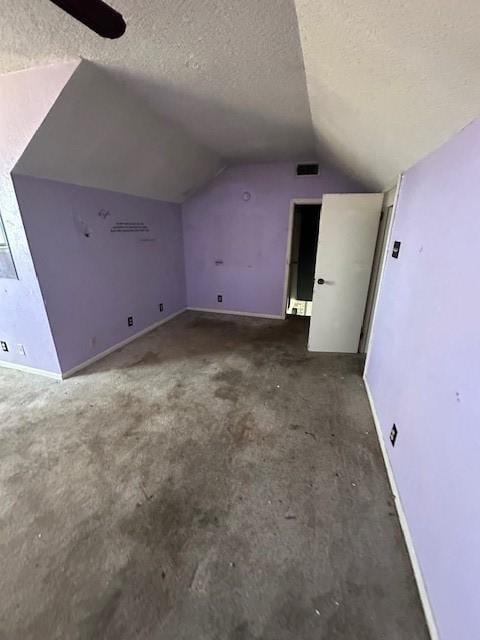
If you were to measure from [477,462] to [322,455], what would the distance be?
1117 mm

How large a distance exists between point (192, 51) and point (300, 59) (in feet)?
1.86

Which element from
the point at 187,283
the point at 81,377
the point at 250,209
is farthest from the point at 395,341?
the point at 187,283

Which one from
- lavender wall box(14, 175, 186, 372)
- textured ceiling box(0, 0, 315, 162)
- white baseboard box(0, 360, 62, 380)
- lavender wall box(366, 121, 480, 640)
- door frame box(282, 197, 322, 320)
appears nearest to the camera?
lavender wall box(366, 121, 480, 640)

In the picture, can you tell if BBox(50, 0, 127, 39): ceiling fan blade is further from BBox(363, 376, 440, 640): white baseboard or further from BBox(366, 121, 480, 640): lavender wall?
BBox(363, 376, 440, 640): white baseboard

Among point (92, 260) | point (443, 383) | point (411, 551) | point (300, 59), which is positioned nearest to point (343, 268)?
point (300, 59)

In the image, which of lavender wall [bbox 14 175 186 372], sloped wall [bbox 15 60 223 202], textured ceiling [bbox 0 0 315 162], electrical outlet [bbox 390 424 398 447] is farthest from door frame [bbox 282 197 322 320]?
electrical outlet [bbox 390 424 398 447]

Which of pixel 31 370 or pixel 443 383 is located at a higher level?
pixel 443 383

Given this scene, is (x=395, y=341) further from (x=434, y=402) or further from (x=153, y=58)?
(x=153, y=58)

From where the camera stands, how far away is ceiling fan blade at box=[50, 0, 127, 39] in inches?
22.3

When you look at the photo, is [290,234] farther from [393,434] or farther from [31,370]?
[31,370]

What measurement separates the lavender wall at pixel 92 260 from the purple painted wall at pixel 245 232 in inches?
23.9

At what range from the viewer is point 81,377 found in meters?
2.78

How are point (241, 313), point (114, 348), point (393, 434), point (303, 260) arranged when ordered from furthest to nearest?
point (303, 260) → point (241, 313) → point (114, 348) → point (393, 434)

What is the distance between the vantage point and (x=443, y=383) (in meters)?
1.16
